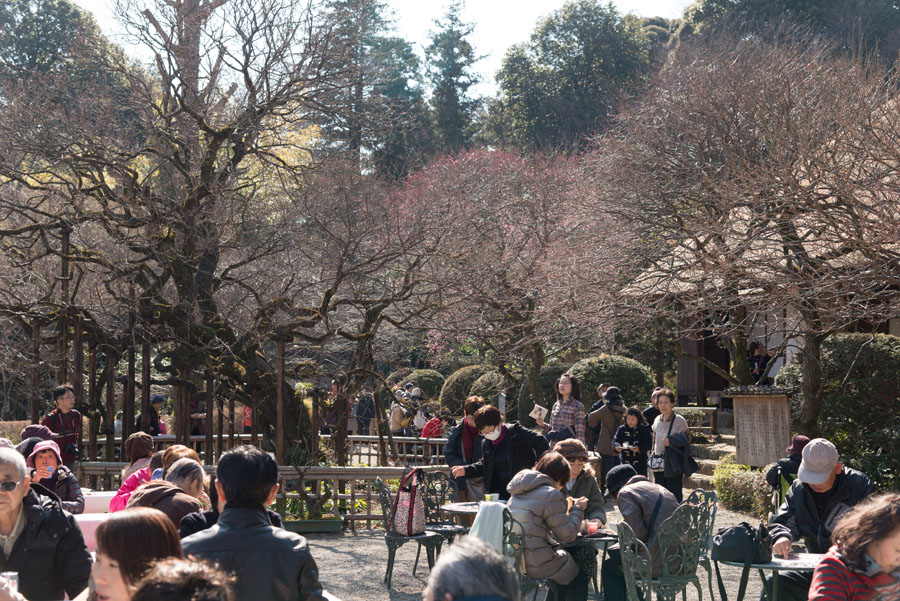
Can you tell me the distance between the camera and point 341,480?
12352 mm

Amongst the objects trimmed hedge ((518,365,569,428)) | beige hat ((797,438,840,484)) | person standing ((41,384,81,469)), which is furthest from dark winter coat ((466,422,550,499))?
trimmed hedge ((518,365,569,428))

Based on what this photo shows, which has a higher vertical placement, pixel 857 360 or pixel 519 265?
pixel 519 265

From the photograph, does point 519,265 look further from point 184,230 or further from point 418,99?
point 418,99

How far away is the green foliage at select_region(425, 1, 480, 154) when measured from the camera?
41469 mm

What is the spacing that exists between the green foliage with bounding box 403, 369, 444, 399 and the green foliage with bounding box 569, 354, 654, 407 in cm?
949

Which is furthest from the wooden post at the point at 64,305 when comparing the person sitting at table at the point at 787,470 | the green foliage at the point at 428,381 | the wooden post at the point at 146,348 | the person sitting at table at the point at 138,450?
the green foliage at the point at 428,381

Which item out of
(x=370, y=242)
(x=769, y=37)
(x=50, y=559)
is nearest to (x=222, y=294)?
(x=370, y=242)

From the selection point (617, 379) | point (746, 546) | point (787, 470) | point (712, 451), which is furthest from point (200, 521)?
point (617, 379)

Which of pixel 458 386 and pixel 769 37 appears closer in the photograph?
pixel 458 386

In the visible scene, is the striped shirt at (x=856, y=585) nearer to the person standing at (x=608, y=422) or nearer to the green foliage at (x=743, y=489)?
the green foliage at (x=743, y=489)

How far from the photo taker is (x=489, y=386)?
22.3m

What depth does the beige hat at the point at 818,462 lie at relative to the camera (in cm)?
592

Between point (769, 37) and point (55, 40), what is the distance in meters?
25.5

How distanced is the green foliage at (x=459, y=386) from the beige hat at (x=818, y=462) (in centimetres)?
1727
